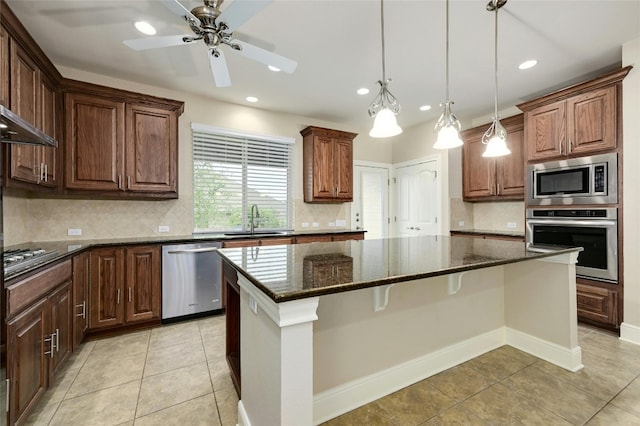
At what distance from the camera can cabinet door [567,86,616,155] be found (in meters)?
2.72

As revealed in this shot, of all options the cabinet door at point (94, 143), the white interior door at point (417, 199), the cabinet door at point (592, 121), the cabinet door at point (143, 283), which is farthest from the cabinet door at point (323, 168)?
the cabinet door at point (592, 121)

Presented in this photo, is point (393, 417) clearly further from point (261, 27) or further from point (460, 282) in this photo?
point (261, 27)

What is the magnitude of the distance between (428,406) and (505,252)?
3.47ft

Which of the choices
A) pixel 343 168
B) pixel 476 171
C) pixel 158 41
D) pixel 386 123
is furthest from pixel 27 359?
pixel 476 171

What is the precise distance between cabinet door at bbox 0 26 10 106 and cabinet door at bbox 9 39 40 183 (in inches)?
2.2

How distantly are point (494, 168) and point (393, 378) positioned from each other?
3463 mm

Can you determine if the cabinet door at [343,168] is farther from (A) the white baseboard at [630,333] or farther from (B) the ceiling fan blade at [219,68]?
(A) the white baseboard at [630,333]

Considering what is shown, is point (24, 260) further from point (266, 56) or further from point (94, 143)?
point (266, 56)

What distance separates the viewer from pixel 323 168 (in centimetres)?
437

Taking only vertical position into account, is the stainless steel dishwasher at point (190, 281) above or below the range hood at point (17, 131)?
below

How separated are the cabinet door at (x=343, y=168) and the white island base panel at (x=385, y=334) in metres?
2.53

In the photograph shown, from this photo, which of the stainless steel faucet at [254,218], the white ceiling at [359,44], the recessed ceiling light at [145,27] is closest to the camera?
the white ceiling at [359,44]

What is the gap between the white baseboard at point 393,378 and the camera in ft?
5.37

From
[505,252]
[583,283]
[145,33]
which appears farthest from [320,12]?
[583,283]
